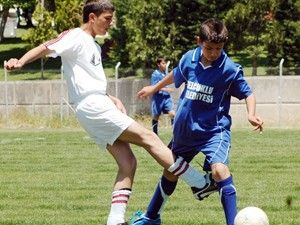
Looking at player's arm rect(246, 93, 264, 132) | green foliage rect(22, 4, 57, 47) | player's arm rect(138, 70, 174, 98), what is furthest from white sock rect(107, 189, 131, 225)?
green foliage rect(22, 4, 57, 47)

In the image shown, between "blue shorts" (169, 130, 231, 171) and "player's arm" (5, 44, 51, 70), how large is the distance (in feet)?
4.54

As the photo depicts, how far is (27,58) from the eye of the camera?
283 inches

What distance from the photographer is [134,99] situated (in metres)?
25.8

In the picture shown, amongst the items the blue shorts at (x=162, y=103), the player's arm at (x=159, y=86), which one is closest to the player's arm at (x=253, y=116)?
the player's arm at (x=159, y=86)

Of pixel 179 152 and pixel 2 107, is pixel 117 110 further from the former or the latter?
pixel 2 107

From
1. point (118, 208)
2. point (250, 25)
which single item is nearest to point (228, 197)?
point (118, 208)

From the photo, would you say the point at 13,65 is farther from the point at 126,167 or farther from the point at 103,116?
the point at 126,167

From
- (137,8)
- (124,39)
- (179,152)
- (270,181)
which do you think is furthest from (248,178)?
(124,39)

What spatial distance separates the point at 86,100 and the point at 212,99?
3.47ft

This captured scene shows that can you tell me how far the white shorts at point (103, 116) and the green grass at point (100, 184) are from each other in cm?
102

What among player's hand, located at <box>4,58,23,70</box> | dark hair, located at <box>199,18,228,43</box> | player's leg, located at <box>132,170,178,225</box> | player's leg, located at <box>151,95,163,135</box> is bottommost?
player's leg, located at <box>151,95,163,135</box>

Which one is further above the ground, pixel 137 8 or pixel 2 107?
pixel 137 8

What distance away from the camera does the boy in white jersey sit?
7320 mm

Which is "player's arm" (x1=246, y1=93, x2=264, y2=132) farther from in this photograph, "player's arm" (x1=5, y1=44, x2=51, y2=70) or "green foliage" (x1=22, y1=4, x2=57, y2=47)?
"green foliage" (x1=22, y1=4, x2=57, y2=47)
